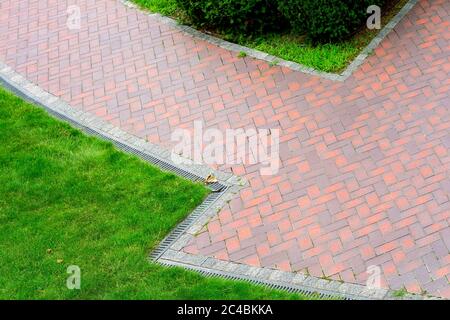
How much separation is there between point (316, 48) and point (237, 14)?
120 cm

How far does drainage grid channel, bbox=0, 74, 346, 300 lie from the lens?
6391 millimetres

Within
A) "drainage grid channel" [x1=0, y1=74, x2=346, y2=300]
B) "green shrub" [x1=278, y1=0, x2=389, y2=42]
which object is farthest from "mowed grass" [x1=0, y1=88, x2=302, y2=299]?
"green shrub" [x1=278, y1=0, x2=389, y2=42]

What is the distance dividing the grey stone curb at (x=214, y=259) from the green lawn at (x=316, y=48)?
235 cm

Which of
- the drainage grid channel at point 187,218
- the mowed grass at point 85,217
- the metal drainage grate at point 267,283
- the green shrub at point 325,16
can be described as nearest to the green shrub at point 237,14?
the green shrub at point 325,16

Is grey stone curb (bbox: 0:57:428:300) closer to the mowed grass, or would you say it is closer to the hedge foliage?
the mowed grass

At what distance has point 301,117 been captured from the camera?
331 inches

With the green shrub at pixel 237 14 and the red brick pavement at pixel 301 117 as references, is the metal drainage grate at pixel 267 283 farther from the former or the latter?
the green shrub at pixel 237 14

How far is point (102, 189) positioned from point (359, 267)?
286cm

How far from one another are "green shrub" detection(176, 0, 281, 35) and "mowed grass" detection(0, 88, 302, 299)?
2.68 metres

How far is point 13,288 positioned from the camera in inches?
253

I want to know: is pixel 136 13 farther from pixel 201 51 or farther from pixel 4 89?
pixel 4 89

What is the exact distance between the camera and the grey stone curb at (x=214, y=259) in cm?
632

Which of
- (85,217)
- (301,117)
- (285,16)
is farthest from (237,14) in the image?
(85,217)
